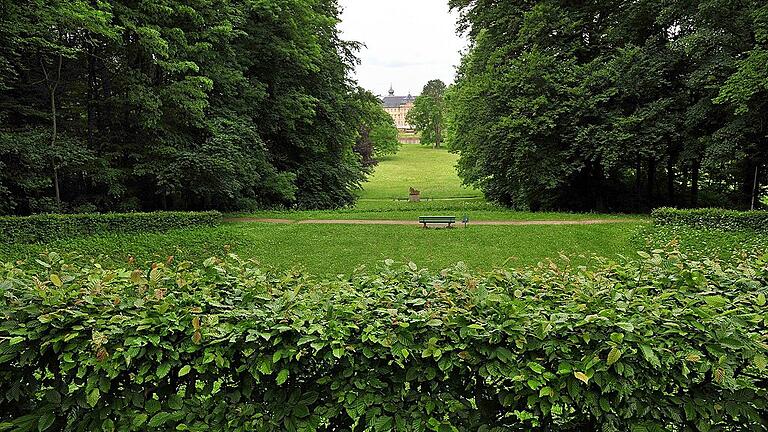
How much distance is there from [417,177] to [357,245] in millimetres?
37072

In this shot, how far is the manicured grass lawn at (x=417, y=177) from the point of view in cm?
3906

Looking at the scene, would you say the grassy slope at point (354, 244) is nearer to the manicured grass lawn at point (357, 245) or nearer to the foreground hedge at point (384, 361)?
the manicured grass lawn at point (357, 245)

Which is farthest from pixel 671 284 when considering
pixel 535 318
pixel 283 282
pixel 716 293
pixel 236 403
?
pixel 236 403

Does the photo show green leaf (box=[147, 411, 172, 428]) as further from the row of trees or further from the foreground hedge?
the row of trees

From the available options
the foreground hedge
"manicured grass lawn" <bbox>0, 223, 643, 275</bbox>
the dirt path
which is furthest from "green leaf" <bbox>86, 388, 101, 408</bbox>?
the dirt path

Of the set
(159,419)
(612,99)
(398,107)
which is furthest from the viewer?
(398,107)

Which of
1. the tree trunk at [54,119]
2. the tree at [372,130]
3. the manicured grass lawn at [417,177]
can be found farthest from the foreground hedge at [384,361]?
the manicured grass lawn at [417,177]

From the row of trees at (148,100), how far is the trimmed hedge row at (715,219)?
14.9m

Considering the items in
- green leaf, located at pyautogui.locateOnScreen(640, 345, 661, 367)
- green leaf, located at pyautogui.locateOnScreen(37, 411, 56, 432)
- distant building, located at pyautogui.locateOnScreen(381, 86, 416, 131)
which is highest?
distant building, located at pyautogui.locateOnScreen(381, 86, 416, 131)

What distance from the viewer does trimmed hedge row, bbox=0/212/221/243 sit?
11977mm

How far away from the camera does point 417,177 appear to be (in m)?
50.1

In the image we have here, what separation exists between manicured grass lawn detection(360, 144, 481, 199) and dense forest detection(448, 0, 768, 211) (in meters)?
15.7

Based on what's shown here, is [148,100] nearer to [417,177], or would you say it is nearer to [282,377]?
[282,377]

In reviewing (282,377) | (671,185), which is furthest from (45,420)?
(671,185)
